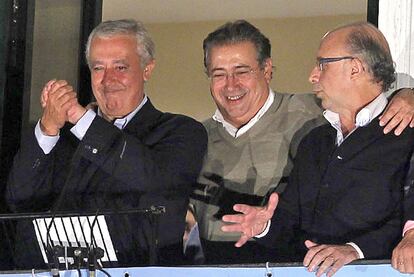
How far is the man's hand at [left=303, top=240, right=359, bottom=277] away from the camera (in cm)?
345

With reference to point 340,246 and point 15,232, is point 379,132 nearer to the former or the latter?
point 340,246

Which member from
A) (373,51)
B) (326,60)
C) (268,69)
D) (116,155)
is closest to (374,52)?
(373,51)

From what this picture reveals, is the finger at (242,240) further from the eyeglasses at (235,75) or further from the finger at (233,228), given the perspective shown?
the eyeglasses at (235,75)

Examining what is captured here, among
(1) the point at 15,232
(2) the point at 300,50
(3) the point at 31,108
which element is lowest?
(1) the point at 15,232

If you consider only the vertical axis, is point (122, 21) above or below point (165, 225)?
above

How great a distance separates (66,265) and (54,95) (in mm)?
519

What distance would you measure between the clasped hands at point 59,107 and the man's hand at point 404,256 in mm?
1054

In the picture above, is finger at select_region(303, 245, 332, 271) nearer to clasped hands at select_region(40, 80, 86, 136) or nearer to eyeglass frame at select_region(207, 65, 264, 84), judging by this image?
eyeglass frame at select_region(207, 65, 264, 84)

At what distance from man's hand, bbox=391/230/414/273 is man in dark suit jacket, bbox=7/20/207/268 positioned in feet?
2.59

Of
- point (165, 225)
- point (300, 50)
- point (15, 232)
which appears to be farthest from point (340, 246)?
point (15, 232)

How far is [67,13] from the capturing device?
4523mm

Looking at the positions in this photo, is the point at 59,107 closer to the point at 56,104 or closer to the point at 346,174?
the point at 56,104

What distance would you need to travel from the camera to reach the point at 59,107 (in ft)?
12.8

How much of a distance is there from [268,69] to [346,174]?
1.86 feet
